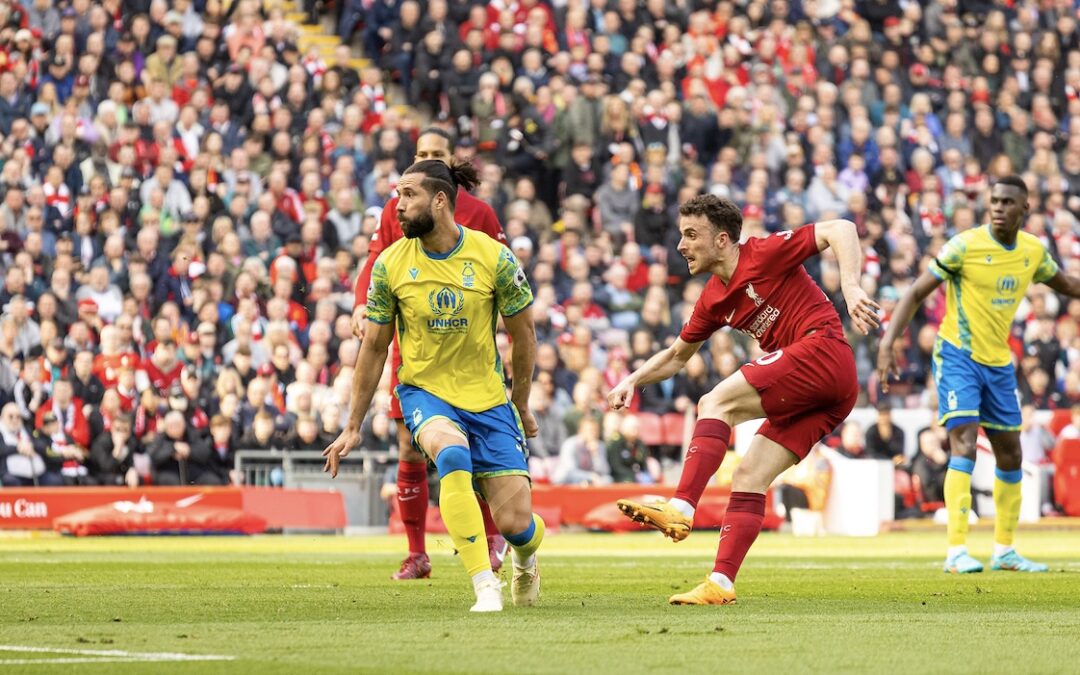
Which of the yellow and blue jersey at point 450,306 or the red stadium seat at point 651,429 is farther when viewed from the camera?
the red stadium seat at point 651,429

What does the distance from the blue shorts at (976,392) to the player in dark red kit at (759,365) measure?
377cm

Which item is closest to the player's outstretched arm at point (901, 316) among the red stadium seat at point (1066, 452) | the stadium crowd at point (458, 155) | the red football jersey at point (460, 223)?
the red football jersey at point (460, 223)

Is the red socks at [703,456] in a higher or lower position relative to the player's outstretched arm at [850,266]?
lower

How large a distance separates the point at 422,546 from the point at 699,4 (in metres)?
19.1

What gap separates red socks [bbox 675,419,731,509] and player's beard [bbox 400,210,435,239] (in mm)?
1634

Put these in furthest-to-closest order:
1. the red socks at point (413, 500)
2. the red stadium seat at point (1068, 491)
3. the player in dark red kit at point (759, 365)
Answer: the red stadium seat at point (1068, 491), the red socks at point (413, 500), the player in dark red kit at point (759, 365)

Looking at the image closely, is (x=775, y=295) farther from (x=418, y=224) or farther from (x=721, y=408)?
(x=418, y=224)

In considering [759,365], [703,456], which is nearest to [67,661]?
[703,456]

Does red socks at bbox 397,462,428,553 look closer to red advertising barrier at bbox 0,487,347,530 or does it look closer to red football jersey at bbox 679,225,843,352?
red football jersey at bbox 679,225,843,352

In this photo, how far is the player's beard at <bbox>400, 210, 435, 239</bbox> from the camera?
8906 millimetres

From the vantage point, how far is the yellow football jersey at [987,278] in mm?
13242

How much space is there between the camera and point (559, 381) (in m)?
23.6

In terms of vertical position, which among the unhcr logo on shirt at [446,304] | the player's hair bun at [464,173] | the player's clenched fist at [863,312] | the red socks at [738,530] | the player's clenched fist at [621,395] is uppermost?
the player's hair bun at [464,173]

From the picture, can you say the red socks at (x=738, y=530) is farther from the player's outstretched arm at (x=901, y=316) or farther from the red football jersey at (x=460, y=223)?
the player's outstretched arm at (x=901, y=316)
